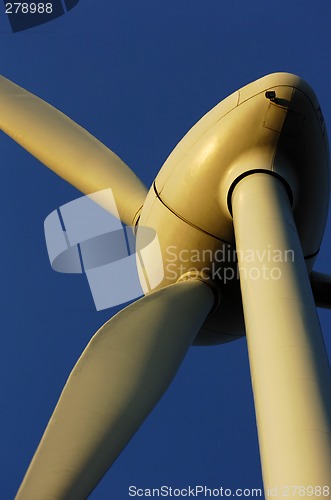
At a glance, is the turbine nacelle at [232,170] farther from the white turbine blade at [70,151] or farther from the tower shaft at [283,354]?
the white turbine blade at [70,151]

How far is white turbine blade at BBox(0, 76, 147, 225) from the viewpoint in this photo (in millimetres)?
12938

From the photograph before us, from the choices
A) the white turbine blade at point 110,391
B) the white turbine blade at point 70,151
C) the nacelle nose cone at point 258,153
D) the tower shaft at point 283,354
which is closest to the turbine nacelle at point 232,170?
the nacelle nose cone at point 258,153

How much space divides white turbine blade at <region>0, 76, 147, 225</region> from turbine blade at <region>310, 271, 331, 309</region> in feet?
10.7

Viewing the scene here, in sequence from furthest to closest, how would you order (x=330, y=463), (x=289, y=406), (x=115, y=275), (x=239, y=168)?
(x=115, y=275)
(x=239, y=168)
(x=289, y=406)
(x=330, y=463)

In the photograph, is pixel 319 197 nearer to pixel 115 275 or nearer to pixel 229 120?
pixel 229 120

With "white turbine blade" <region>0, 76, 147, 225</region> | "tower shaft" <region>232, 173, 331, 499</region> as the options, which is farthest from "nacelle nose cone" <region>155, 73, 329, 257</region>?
"white turbine blade" <region>0, 76, 147, 225</region>

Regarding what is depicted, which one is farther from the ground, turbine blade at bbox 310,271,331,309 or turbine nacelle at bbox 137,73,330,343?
turbine nacelle at bbox 137,73,330,343

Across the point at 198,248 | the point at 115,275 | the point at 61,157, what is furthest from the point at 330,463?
the point at 61,157

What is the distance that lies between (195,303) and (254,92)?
3.09 metres

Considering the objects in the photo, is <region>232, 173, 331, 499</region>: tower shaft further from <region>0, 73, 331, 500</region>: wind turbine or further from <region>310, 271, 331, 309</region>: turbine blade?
<region>310, 271, 331, 309</region>: turbine blade

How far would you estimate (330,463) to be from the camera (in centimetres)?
548

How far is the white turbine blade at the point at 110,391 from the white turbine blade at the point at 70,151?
3.65 m

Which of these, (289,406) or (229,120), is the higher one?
(229,120)

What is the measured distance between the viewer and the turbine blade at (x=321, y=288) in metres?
12.0
